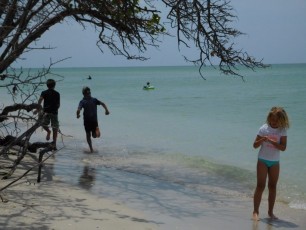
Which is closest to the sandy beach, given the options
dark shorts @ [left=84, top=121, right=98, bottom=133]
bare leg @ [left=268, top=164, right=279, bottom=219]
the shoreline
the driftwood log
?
the shoreline

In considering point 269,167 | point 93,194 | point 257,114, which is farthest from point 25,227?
point 257,114

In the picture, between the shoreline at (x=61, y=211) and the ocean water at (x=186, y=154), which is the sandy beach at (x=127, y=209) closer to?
the shoreline at (x=61, y=211)

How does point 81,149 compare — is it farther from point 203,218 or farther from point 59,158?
point 203,218

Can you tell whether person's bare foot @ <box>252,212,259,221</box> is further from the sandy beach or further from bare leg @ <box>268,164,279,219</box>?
bare leg @ <box>268,164,279,219</box>

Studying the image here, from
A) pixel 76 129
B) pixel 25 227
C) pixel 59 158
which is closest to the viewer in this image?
pixel 25 227

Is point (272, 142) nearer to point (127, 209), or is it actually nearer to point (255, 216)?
point (255, 216)

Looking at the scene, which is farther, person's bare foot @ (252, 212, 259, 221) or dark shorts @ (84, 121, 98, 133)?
dark shorts @ (84, 121, 98, 133)

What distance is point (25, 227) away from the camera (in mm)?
4645

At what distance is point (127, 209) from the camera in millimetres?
5941

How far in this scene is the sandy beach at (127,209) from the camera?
16.6 ft

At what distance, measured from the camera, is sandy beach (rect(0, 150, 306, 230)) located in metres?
5.07

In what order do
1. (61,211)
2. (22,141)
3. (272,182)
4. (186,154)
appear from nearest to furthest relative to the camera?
(61,211), (22,141), (272,182), (186,154)

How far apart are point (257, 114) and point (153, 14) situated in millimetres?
17533

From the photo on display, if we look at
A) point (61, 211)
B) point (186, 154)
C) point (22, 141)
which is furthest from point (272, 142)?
point (186, 154)
